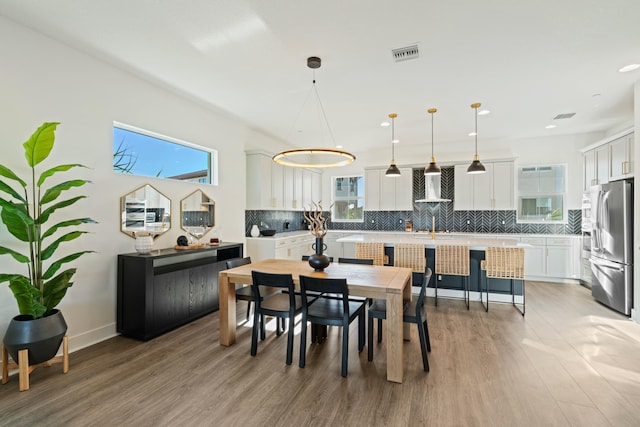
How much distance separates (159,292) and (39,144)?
1757 millimetres

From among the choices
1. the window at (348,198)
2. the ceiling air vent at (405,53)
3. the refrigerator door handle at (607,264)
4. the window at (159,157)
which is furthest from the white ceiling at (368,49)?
the window at (348,198)

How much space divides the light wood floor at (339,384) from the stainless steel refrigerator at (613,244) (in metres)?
0.87

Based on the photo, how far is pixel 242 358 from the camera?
2803 mm

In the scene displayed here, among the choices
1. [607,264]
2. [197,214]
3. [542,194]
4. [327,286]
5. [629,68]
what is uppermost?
[629,68]

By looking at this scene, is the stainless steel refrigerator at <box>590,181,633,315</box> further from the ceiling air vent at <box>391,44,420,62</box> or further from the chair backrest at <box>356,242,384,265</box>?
the ceiling air vent at <box>391,44,420,62</box>

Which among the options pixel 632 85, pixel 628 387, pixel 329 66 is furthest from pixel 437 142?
pixel 628 387

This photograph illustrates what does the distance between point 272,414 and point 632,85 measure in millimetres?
5488

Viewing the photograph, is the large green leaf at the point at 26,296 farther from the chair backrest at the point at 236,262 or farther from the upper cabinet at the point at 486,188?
the upper cabinet at the point at 486,188

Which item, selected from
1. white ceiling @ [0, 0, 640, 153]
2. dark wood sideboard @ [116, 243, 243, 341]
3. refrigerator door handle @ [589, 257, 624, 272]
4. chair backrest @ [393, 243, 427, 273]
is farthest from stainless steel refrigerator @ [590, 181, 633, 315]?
dark wood sideboard @ [116, 243, 243, 341]

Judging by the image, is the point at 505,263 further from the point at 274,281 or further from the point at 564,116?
the point at 274,281

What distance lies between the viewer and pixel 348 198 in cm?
802

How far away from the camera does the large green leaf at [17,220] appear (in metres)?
2.21

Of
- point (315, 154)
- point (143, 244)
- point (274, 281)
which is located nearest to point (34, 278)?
point (143, 244)

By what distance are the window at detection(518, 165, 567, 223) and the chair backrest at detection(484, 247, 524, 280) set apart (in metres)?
3.12
